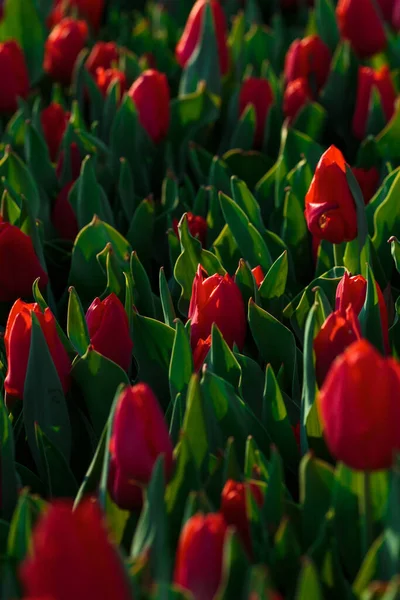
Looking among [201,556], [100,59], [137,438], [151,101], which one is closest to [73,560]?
[201,556]

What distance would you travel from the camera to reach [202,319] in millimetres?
1623

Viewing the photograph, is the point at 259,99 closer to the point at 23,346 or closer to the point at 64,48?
the point at 64,48

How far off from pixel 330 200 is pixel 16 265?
0.57 metres

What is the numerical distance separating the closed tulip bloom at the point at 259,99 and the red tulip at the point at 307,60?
20 centimetres

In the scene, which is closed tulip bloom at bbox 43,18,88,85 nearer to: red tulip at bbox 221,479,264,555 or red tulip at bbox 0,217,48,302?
red tulip at bbox 0,217,48,302

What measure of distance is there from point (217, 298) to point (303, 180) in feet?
2.19

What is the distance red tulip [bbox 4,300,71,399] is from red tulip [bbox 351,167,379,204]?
0.98 m

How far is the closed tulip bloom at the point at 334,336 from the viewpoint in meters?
1.46

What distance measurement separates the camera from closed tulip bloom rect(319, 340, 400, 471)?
108 centimetres

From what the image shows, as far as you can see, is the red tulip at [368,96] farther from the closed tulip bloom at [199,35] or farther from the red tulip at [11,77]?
the red tulip at [11,77]

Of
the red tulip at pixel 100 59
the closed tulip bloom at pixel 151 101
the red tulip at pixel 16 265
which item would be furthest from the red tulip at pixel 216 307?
the red tulip at pixel 100 59

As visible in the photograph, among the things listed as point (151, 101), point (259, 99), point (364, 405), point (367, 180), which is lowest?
point (367, 180)

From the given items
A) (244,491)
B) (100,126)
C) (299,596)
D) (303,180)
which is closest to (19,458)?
(244,491)

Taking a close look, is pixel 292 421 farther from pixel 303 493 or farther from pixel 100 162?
pixel 100 162
